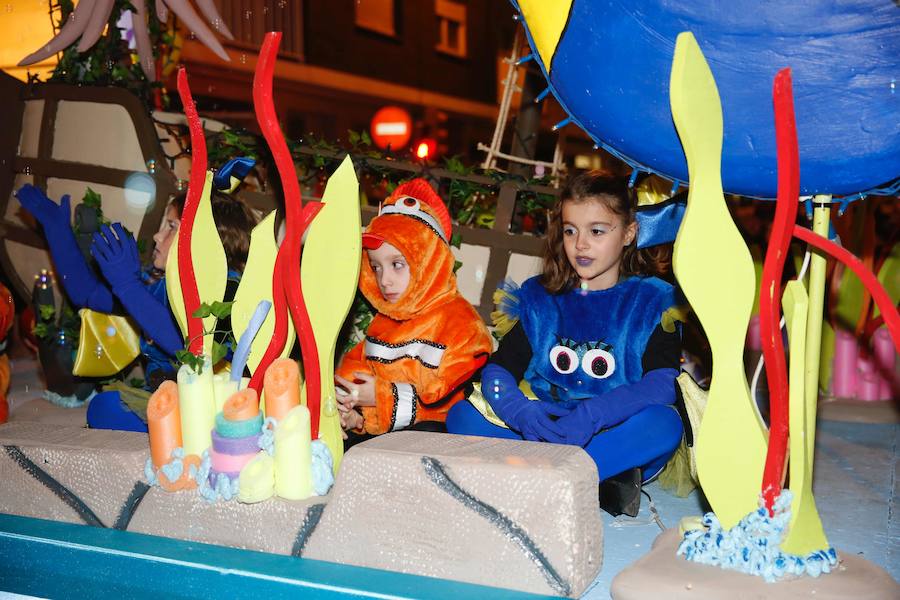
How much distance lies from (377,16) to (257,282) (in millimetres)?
10513

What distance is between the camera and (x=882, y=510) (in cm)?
275

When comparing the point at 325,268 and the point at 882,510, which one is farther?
the point at 882,510

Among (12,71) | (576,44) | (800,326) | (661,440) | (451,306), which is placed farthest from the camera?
(12,71)

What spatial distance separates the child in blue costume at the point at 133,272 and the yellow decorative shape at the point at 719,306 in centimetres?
163

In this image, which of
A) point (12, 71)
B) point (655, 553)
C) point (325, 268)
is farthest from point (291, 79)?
point (655, 553)

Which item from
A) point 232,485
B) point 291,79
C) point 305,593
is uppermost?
point 291,79

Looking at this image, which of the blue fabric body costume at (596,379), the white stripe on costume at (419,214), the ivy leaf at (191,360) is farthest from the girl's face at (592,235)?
the ivy leaf at (191,360)

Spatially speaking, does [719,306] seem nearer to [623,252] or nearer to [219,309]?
[623,252]

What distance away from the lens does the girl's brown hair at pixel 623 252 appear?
2785 mm

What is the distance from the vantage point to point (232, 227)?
3.31 m

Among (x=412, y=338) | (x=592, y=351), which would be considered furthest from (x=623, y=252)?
(x=412, y=338)

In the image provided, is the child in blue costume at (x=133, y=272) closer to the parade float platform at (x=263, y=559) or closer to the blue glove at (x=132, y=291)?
the blue glove at (x=132, y=291)

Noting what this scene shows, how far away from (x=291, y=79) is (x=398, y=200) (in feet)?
25.4

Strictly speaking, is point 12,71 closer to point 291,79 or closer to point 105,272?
point 105,272
